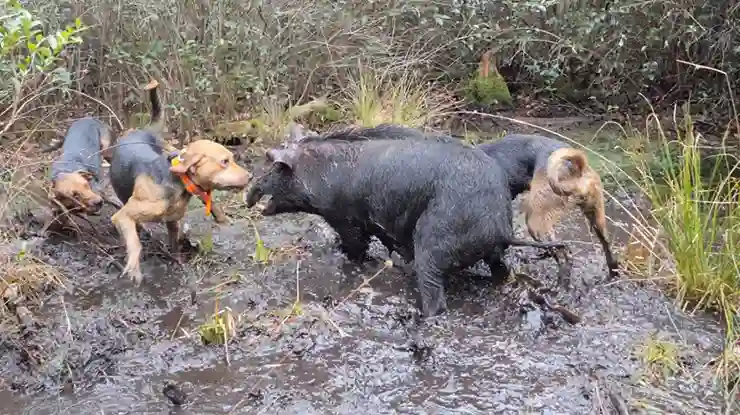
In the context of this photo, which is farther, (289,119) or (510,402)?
(289,119)

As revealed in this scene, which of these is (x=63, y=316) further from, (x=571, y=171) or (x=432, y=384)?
(x=571, y=171)

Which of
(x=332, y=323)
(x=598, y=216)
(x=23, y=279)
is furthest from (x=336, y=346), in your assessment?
(x=23, y=279)

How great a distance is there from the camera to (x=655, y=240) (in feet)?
16.3

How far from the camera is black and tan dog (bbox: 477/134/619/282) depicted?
4.71 m

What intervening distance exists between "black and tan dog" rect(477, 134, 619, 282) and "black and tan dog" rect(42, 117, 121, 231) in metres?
2.68

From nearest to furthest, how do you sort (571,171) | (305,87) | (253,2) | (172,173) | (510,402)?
(510,402) < (571,171) < (172,173) < (253,2) < (305,87)

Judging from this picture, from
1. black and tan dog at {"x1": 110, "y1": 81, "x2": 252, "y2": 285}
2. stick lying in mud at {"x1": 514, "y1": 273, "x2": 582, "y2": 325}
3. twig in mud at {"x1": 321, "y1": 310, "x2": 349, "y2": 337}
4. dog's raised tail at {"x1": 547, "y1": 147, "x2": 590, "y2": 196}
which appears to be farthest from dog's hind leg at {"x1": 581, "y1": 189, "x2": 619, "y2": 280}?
black and tan dog at {"x1": 110, "y1": 81, "x2": 252, "y2": 285}

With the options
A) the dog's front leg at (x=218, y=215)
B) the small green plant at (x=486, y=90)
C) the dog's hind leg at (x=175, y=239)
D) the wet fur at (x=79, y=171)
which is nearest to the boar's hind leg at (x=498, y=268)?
the dog's front leg at (x=218, y=215)

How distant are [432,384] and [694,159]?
79.1 inches

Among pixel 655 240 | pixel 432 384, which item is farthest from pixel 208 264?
pixel 655 240

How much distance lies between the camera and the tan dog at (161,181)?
17.1 ft

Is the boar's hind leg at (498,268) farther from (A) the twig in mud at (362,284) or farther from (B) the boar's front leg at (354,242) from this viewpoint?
(B) the boar's front leg at (354,242)

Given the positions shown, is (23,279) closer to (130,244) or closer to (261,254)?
(130,244)

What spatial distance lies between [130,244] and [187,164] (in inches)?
25.1
